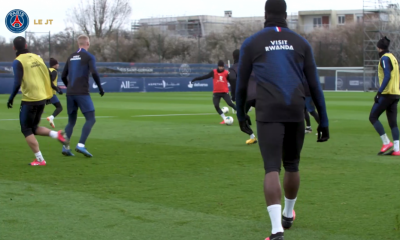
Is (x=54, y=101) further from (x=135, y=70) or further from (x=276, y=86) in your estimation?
(x=135, y=70)

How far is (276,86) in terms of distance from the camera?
4.87 metres

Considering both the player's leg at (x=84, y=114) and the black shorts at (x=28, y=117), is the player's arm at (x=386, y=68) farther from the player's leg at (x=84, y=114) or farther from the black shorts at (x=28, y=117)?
the black shorts at (x=28, y=117)

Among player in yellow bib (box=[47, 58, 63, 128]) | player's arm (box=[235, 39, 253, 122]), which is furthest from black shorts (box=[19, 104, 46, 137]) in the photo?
player in yellow bib (box=[47, 58, 63, 128])

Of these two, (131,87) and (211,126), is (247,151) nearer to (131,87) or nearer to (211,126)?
(211,126)

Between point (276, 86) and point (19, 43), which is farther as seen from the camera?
point (19, 43)

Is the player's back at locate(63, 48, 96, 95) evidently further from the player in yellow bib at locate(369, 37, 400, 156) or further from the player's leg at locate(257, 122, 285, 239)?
the player's leg at locate(257, 122, 285, 239)

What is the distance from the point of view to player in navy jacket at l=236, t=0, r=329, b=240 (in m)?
4.85

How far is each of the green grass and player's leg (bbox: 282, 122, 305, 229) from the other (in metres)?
0.17

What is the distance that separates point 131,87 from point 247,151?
3665 centimetres

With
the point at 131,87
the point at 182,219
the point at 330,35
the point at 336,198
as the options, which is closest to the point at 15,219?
the point at 182,219

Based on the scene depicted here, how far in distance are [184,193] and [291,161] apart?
2188 millimetres

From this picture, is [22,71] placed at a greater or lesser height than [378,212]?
greater

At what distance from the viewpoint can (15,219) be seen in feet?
18.9

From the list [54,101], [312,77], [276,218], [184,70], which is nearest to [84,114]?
[312,77]
